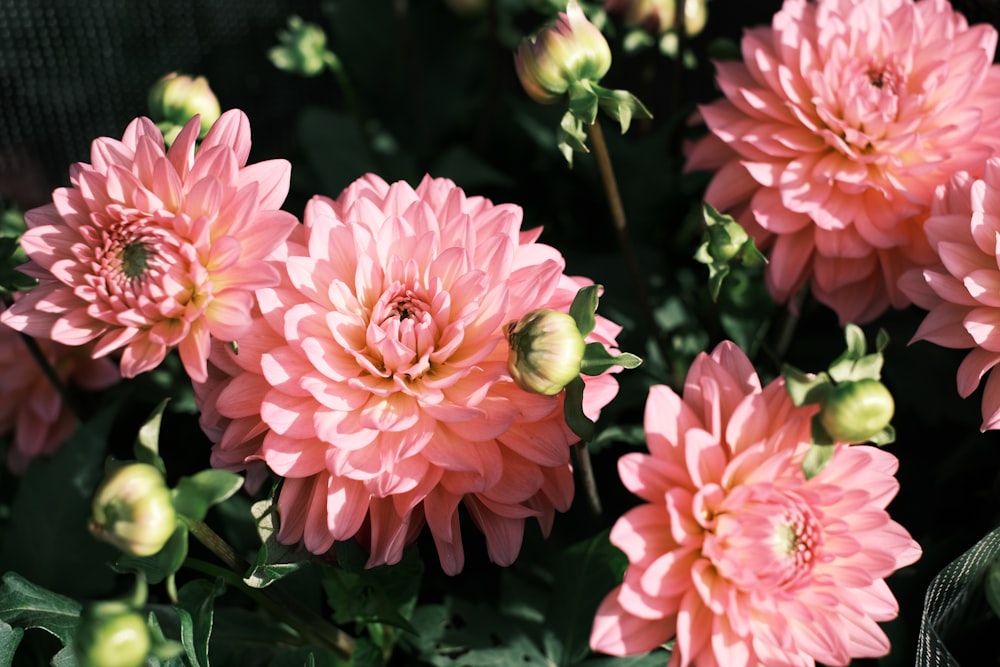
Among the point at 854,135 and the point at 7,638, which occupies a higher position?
the point at 854,135

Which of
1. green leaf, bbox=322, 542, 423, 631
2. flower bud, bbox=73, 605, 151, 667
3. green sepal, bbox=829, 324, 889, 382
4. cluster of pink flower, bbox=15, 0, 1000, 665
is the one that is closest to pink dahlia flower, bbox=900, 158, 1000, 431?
cluster of pink flower, bbox=15, 0, 1000, 665

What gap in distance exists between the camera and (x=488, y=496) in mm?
542

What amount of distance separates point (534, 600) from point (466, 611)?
2.3 inches

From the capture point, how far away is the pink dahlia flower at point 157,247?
0.53 m

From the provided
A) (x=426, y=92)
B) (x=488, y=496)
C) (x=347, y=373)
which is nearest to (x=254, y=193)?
(x=347, y=373)

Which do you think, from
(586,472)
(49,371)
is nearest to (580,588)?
(586,472)

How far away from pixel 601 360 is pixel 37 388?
0.57 m

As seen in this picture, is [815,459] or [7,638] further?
[7,638]

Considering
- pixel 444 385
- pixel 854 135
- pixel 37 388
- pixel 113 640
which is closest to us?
pixel 113 640

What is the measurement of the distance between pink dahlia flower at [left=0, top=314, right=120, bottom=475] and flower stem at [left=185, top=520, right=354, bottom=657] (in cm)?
28

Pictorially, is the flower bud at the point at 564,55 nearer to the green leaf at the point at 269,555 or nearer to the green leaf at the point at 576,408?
the green leaf at the point at 576,408

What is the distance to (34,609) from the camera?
602mm

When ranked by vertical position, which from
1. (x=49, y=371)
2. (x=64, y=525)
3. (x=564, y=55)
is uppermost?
(x=564, y=55)

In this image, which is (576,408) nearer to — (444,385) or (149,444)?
(444,385)
